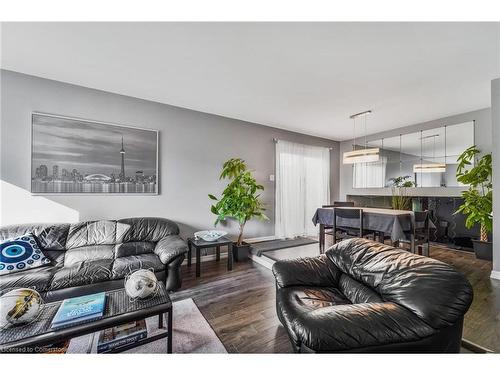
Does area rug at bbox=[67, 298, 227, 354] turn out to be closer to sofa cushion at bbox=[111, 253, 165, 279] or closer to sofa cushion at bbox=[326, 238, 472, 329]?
sofa cushion at bbox=[111, 253, 165, 279]

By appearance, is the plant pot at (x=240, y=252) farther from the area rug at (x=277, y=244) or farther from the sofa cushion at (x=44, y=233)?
the sofa cushion at (x=44, y=233)

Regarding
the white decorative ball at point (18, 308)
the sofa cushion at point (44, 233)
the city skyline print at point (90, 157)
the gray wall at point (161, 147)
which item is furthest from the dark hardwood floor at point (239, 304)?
the city skyline print at point (90, 157)

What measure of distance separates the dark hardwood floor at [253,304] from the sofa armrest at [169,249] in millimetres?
434

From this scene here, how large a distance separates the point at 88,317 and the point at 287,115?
12.2ft

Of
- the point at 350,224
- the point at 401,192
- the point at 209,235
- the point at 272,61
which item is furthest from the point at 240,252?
the point at 401,192

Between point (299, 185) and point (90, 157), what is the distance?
389cm

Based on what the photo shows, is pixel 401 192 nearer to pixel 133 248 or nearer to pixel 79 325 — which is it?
pixel 133 248

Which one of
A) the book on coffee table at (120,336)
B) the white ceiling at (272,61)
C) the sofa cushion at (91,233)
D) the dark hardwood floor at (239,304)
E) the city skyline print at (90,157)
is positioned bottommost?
the dark hardwood floor at (239,304)

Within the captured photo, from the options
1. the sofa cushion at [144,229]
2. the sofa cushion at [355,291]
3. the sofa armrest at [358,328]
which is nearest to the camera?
the sofa armrest at [358,328]

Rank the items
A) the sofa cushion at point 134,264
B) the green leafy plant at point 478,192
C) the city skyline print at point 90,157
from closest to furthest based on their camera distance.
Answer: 1. the sofa cushion at point 134,264
2. the city skyline print at point 90,157
3. the green leafy plant at point 478,192

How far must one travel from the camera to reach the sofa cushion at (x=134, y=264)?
2.15 m

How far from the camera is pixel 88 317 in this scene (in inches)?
49.4

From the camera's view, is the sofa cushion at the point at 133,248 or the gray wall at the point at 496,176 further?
the gray wall at the point at 496,176
